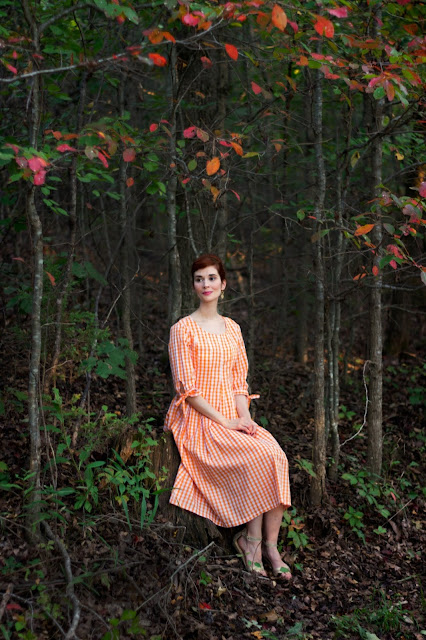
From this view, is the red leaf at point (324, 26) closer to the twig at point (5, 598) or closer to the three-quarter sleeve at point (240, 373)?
the three-quarter sleeve at point (240, 373)

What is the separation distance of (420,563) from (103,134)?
12.1 feet

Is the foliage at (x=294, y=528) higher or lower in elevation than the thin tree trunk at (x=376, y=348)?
lower

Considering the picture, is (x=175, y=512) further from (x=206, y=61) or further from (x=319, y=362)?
(x=206, y=61)

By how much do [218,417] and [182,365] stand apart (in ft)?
1.41

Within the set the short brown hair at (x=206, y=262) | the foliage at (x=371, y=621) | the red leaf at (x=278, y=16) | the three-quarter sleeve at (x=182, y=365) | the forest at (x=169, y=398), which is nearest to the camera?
the red leaf at (x=278, y=16)

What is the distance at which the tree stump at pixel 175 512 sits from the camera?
3943 mm

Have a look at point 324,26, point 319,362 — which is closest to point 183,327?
point 319,362

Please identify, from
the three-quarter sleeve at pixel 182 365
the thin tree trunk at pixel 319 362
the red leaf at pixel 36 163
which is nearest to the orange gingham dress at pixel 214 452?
the three-quarter sleeve at pixel 182 365

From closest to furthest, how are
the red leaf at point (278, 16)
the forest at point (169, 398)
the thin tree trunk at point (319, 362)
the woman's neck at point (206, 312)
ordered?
1. the red leaf at point (278, 16)
2. the forest at point (169, 398)
3. the woman's neck at point (206, 312)
4. the thin tree trunk at point (319, 362)

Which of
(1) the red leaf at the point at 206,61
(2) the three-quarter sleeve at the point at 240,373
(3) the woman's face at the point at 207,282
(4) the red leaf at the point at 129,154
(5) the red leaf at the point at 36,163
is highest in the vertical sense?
(1) the red leaf at the point at 206,61

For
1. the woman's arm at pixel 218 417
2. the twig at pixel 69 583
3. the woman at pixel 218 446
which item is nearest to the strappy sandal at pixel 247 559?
the woman at pixel 218 446

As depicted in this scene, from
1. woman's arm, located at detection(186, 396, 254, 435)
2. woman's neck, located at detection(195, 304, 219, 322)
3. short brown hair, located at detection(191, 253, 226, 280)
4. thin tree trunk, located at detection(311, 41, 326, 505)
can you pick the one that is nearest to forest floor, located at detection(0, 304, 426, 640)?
thin tree trunk, located at detection(311, 41, 326, 505)

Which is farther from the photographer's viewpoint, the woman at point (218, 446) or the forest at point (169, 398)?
the woman at point (218, 446)

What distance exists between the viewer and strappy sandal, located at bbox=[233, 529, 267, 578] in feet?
12.7
